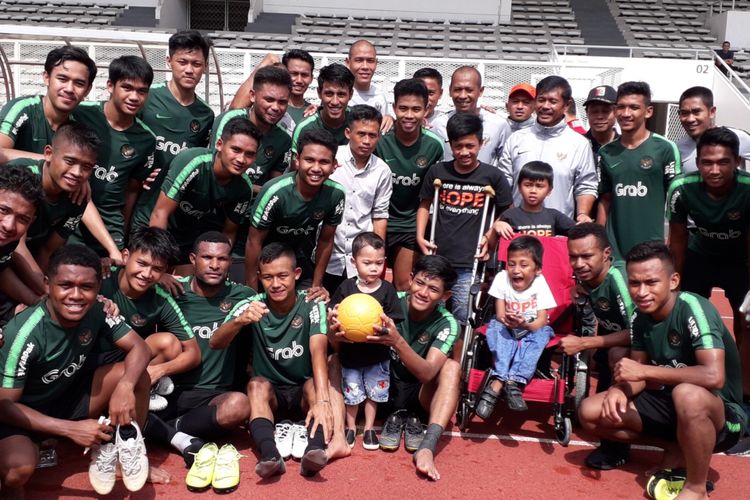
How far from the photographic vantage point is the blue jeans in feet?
17.4

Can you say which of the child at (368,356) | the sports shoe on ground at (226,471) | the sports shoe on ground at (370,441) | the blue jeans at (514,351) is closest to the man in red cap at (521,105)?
the blue jeans at (514,351)

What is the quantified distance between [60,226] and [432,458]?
293cm

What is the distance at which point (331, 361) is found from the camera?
17.7 feet

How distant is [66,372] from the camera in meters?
4.25

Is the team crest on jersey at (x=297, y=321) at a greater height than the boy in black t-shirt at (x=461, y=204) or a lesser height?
lesser

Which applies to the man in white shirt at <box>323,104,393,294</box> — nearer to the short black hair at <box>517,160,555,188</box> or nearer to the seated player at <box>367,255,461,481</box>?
the seated player at <box>367,255,461,481</box>

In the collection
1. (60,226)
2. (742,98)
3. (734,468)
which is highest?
(742,98)

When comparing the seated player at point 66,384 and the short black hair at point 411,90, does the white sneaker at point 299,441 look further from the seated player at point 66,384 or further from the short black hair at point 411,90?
the short black hair at point 411,90

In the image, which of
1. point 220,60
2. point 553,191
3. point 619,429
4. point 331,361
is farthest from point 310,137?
point 220,60

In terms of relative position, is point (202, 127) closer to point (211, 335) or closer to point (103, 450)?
point (211, 335)

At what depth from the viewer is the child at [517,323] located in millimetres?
5266

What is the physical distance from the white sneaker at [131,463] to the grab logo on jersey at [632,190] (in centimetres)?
446

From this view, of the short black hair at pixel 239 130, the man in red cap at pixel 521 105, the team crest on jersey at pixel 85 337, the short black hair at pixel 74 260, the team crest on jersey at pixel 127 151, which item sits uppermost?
the man in red cap at pixel 521 105

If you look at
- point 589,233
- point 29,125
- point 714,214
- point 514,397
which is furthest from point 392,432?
point 29,125
